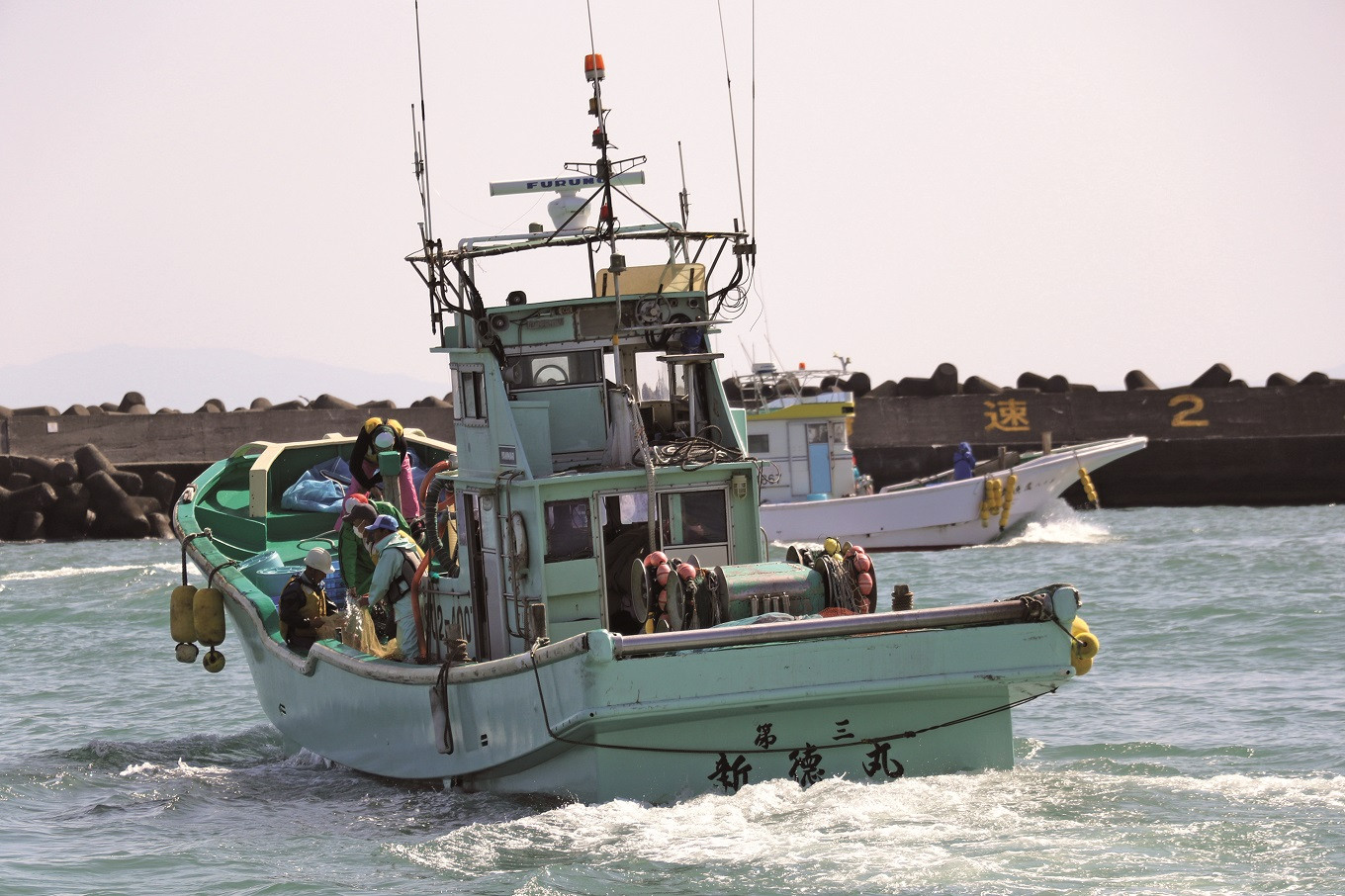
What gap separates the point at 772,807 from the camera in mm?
9461

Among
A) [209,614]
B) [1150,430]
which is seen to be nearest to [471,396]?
[209,614]

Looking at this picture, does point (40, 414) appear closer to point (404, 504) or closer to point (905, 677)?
point (404, 504)

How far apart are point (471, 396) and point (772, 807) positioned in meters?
3.90

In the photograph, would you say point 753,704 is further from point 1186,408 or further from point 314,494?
point 1186,408

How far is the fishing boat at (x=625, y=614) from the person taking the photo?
30.6ft

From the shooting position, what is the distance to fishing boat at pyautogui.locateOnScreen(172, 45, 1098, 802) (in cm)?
931

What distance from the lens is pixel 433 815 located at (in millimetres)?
10672

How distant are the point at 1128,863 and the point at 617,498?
4.21 meters

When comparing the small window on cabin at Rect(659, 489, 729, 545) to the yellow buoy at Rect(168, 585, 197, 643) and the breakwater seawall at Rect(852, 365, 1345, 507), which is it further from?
the breakwater seawall at Rect(852, 365, 1345, 507)

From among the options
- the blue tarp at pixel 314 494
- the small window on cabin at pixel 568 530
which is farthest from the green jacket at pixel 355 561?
the blue tarp at pixel 314 494

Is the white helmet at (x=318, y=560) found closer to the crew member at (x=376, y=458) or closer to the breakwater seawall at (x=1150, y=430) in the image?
the crew member at (x=376, y=458)

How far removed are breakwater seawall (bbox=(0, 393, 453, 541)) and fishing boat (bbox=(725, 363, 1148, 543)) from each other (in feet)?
47.1

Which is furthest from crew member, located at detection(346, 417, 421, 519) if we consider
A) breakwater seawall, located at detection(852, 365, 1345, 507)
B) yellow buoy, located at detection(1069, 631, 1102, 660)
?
breakwater seawall, located at detection(852, 365, 1345, 507)

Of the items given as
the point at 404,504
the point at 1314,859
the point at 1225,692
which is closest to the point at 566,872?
the point at 1314,859
